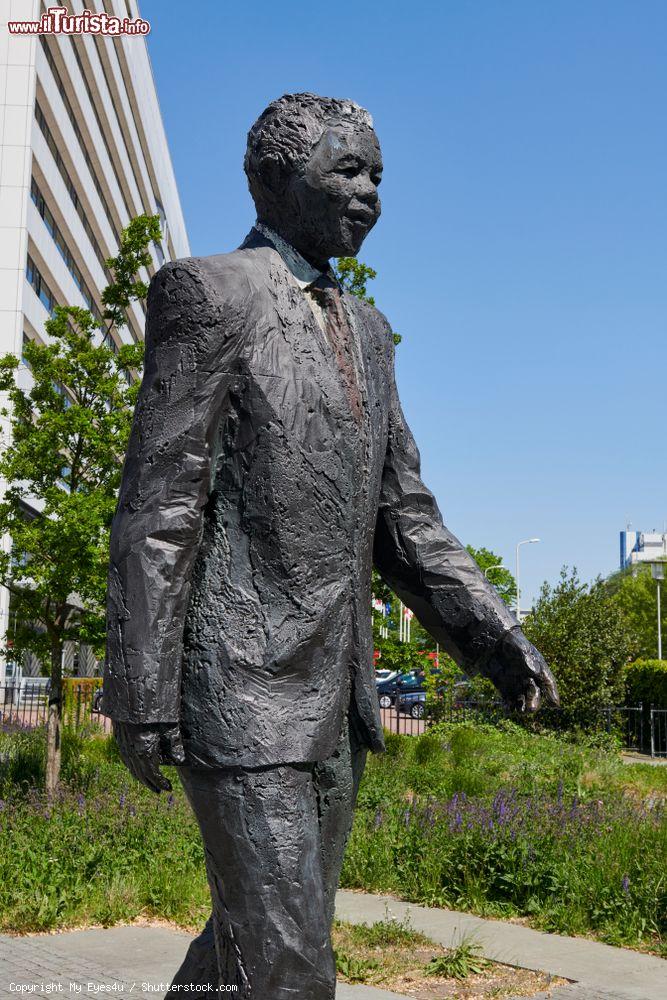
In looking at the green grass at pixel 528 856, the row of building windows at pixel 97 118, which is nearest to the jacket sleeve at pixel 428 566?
the green grass at pixel 528 856

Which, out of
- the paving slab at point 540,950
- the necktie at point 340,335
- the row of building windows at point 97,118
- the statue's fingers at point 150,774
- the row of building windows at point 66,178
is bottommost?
the paving slab at point 540,950

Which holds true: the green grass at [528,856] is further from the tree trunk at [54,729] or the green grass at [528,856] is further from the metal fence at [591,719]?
the metal fence at [591,719]

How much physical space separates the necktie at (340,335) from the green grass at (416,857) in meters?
3.85

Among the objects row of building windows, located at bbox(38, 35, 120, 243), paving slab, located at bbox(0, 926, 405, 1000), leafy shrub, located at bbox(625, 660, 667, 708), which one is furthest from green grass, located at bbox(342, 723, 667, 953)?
row of building windows, located at bbox(38, 35, 120, 243)

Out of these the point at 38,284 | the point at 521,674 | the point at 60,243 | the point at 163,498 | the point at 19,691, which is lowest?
the point at 19,691

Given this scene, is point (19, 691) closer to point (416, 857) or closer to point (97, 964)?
point (416, 857)

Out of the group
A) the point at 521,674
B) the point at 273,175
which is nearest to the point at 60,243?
the point at 273,175

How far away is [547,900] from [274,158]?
4.99m

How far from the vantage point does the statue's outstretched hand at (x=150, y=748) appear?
2391 millimetres

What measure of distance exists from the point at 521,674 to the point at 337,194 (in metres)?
1.36

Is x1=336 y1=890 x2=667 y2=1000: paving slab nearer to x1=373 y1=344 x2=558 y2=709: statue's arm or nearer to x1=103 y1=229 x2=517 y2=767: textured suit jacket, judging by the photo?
x1=373 y1=344 x2=558 y2=709: statue's arm

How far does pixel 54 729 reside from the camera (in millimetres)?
10047

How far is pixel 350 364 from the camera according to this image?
286 cm

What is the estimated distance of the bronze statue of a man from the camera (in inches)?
95.7
